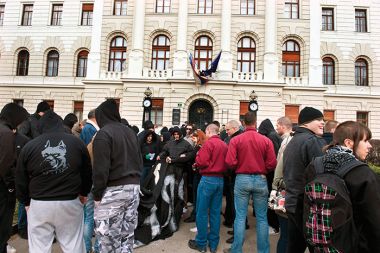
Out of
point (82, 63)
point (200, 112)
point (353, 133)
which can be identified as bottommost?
point (353, 133)

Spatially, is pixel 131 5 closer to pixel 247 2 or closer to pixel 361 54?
pixel 247 2

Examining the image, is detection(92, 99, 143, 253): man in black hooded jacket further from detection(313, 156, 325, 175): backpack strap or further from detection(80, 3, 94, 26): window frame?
detection(80, 3, 94, 26): window frame

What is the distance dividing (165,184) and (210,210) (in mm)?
1202

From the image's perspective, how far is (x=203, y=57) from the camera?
20.8 m

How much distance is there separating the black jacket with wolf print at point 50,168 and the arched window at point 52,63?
23.6 metres

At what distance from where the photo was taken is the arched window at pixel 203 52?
68.2ft

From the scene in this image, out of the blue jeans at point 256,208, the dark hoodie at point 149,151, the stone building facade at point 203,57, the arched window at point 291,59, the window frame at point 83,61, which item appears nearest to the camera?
the blue jeans at point 256,208

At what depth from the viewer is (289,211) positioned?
3.46m

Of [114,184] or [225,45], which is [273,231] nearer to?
[114,184]

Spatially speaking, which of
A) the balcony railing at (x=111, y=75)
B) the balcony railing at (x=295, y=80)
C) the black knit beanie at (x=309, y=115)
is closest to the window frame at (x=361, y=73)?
the balcony railing at (x=295, y=80)

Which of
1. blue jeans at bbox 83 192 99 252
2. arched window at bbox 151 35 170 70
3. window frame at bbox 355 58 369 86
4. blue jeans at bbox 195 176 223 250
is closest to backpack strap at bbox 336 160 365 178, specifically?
blue jeans at bbox 195 176 223 250

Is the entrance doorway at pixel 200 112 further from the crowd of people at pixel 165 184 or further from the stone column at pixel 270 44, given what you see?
the crowd of people at pixel 165 184

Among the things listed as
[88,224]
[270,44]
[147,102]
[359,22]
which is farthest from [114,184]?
[359,22]

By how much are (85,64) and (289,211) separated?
2418 cm
